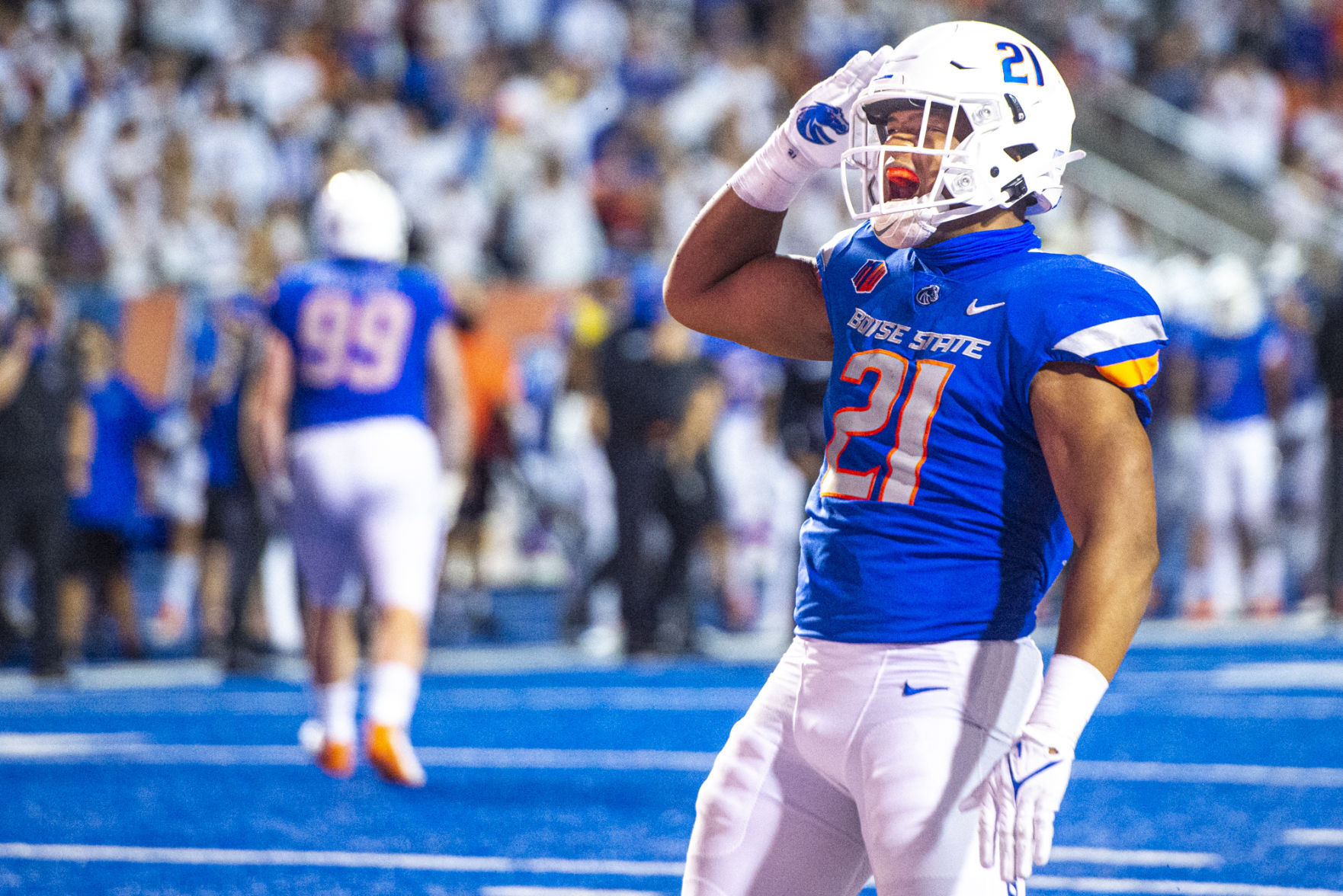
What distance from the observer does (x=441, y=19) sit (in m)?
15.9

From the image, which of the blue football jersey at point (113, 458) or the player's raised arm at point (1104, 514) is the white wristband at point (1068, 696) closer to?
the player's raised arm at point (1104, 514)

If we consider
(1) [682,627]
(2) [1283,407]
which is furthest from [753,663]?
(2) [1283,407]

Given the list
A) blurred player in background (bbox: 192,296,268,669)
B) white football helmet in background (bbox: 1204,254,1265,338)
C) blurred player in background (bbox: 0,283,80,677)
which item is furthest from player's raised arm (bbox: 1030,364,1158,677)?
white football helmet in background (bbox: 1204,254,1265,338)

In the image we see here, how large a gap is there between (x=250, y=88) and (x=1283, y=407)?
8561mm

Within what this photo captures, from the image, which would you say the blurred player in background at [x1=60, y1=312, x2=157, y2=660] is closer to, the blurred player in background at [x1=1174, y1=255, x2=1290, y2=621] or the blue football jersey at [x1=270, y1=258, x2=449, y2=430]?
the blue football jersey at [x1=270, y1=258, x2=449, y2=430]

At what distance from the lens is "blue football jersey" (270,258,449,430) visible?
20.3ft

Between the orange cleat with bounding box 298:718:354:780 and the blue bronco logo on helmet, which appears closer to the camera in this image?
the blue bronco logo on helmet

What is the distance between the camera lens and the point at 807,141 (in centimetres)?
282

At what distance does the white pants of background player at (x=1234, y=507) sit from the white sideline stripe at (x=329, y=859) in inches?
305

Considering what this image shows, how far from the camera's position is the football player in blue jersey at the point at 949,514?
7.64ft

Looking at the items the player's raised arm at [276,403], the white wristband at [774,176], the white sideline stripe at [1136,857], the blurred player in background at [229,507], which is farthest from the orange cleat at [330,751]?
the white wristband at [774,176]

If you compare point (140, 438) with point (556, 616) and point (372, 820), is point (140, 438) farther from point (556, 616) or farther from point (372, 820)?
point (372, 820)

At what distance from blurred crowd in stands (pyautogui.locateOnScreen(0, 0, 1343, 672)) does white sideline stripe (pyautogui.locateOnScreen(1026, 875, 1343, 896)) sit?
15.2 feet

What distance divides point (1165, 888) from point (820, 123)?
2679 millimetres
